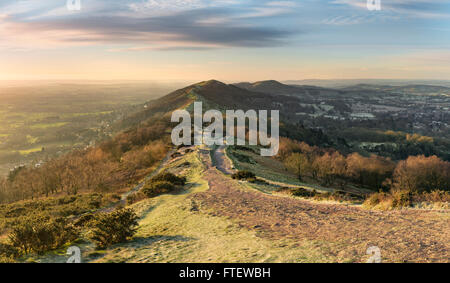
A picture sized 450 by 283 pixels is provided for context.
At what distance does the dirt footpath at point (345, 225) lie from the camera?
29.9ft

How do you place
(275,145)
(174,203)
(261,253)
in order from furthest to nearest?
(275,145) < (174,203) < (261,253)

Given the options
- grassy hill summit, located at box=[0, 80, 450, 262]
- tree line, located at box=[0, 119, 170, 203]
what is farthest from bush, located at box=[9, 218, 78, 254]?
tree line, located at box=[0, 119, 170, 203]

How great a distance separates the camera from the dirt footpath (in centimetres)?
910

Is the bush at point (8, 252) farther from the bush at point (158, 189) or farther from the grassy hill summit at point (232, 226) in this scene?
the bush at point (158, 189)

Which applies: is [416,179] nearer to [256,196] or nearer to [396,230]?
[256,196]

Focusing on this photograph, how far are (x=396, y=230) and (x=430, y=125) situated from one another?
759ft

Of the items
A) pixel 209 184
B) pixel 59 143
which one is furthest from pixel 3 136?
pixel 209 184

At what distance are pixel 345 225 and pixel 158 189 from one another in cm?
1615

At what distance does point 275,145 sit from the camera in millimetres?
65062

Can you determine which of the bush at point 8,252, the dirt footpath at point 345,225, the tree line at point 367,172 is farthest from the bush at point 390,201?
the tree line at point 367,172

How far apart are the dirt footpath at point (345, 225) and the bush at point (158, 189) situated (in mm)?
5777

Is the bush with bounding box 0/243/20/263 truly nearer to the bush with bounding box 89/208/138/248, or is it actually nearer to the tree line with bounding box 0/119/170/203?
the bush with bounding box 89/208/138/248

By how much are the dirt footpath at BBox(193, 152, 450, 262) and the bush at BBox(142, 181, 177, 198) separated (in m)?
5.78

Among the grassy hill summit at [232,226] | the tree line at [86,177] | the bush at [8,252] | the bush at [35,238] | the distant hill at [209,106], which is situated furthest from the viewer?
the distant hill at [209,106]
